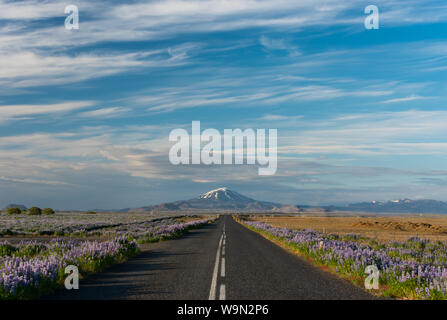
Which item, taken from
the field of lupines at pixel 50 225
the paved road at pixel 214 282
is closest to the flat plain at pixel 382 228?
the paved road at pixel 214 282

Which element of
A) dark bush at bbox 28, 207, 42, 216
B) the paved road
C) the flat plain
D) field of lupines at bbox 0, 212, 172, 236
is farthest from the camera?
dark bush at bbox 28, 207, 42, 216

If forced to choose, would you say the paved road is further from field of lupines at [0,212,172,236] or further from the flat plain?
field of lupines at [0,212,172,236]

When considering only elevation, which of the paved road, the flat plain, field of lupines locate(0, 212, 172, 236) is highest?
the paved road

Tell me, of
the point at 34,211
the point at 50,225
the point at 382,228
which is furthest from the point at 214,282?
the point at 34,211

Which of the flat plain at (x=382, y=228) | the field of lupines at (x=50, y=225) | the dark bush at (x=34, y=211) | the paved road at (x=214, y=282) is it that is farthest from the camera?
the dark bush at (x=34, y=211)

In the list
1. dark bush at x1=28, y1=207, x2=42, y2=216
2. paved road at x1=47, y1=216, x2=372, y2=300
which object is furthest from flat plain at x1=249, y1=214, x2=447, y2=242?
dark bush at x1=28, y1=207, x2=42, y2=216

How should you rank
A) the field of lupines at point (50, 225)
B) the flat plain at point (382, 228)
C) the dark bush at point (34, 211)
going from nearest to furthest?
1. the field of lupines at point (50, 225)
2. the flat plain at point (382, 228)
3. the dark bush at point (34, 211)

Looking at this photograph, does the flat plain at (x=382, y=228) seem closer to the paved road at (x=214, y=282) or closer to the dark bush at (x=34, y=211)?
the paved road at (x=214, y=282)

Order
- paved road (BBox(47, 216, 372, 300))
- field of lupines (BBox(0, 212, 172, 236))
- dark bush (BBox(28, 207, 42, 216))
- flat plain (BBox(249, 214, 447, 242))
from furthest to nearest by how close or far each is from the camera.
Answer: dark bush (BBox(28, 207, 42, 216)) < flat plain (BBox(249, 214, 447, 242)) < field of lupines (BBox(0, 212, 172, 236)) < paved road (BBox(47, 216, 372, 300))

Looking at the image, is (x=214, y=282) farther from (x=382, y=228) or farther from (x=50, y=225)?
(x=382, y=228)

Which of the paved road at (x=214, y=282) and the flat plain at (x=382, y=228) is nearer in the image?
the paved road at (x=214, y=282)

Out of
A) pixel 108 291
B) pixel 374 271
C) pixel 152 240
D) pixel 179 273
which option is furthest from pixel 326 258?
pixel 152 240
